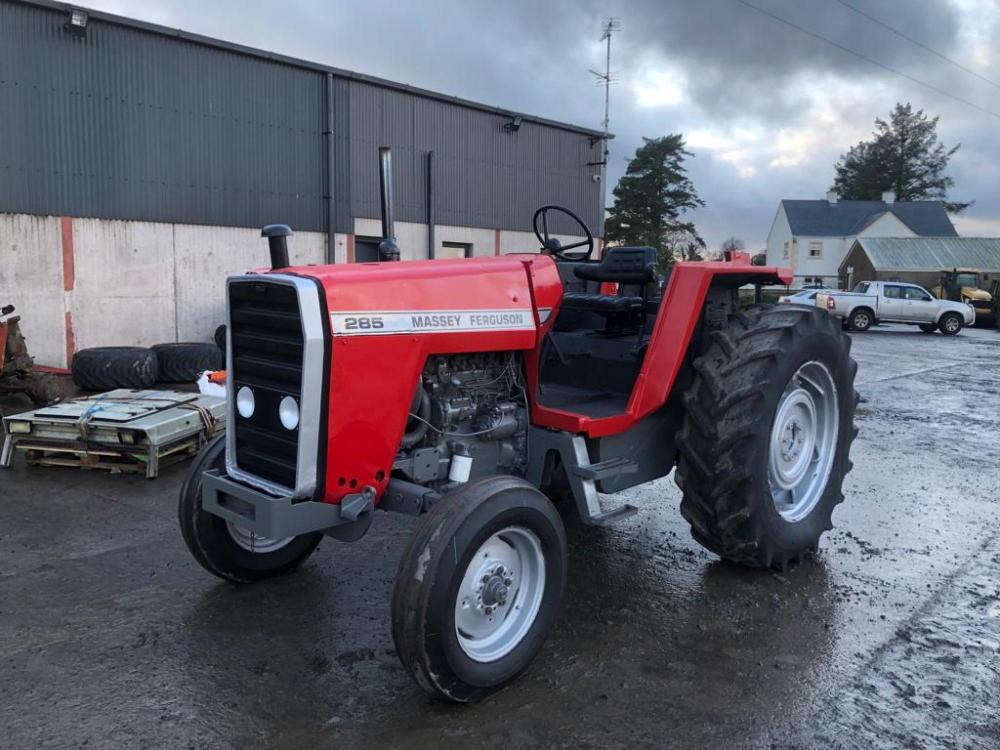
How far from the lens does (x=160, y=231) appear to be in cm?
1189

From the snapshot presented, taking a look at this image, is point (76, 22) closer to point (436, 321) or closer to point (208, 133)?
point (208, 133)

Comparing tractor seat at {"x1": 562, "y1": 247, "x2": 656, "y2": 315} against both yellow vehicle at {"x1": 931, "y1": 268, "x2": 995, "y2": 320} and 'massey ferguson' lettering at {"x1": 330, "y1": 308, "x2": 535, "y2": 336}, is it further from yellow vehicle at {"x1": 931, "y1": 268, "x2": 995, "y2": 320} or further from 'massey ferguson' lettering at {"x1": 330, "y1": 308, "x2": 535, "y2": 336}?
yellow vehicle at {"x1": 931, "y1": 268, "x2": 995, "y2": 320}

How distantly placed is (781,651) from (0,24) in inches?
467

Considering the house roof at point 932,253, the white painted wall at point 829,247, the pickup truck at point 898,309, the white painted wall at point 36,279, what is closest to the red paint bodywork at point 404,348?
the white painted wall at point 36,279

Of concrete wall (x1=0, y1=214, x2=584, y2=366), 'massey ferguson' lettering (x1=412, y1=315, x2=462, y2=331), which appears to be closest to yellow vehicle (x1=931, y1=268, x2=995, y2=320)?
concrete wall (x1=0, y1=214, x2=584, y2=366)

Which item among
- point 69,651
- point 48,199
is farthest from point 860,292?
point 69,651

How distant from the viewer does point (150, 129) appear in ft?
38.3

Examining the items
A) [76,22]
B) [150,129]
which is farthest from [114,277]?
[76,22]

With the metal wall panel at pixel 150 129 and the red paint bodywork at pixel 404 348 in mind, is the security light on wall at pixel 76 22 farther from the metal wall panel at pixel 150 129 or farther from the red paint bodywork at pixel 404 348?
the red paint bodywork at pixel 404 348

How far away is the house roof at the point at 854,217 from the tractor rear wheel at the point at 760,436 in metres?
50.1

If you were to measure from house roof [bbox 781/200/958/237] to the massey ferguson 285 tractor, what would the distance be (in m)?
50.4

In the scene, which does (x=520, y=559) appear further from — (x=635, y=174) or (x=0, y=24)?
(x=635, y=174)

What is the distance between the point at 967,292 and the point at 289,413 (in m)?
31.7

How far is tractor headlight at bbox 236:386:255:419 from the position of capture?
328 centimetres
